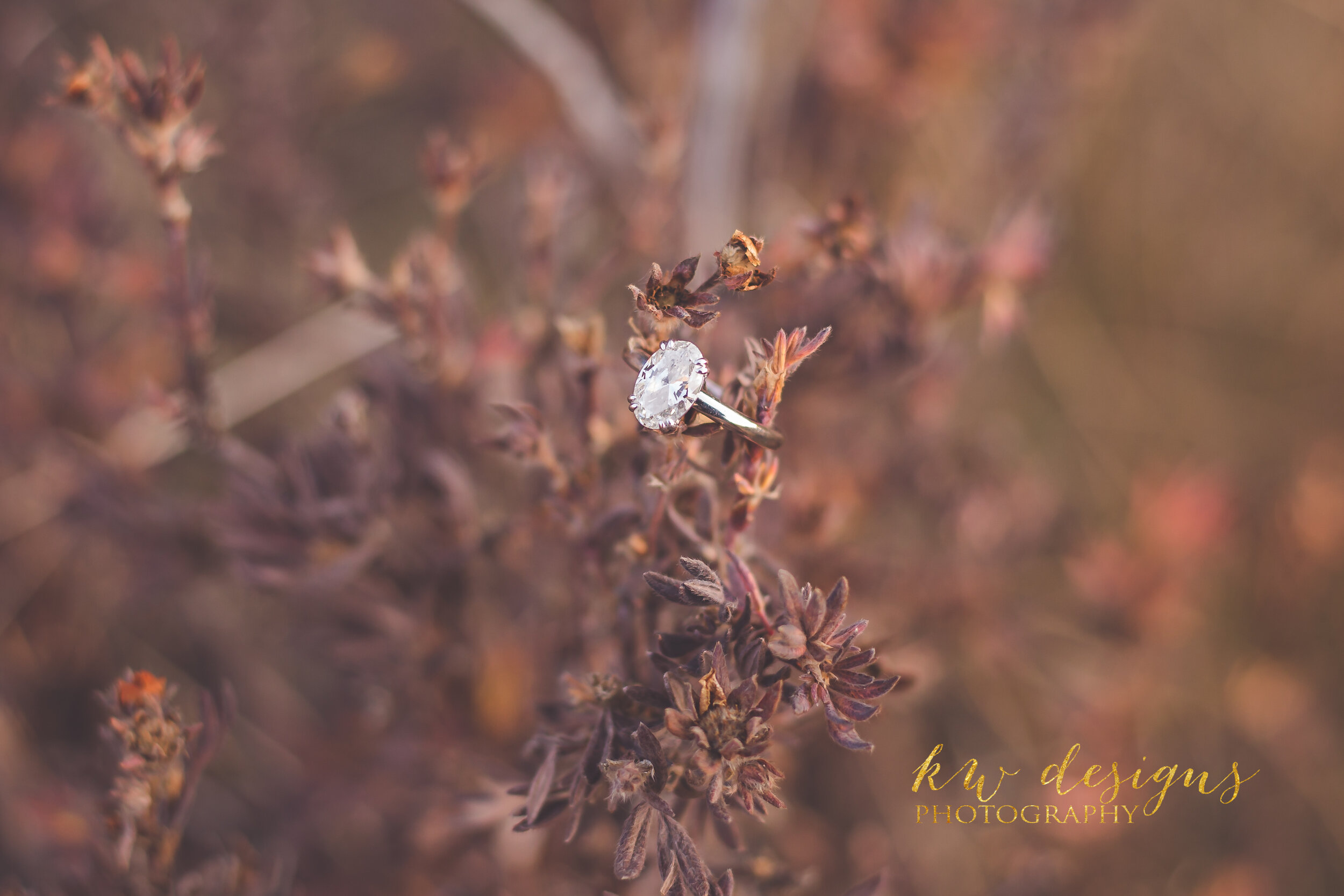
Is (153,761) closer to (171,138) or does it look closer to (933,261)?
(171,138)

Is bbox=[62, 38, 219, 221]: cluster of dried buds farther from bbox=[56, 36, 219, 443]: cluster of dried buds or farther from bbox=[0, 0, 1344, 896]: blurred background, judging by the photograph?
bbox=[0, 0, 1344, 896]: blurred background

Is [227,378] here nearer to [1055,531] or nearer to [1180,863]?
[1055,531]

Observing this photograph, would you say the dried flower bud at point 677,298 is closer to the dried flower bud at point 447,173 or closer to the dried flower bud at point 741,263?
the dried flower bud at point 741,263

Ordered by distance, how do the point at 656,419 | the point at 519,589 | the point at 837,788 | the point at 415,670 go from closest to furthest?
1. the point at 656,419
2. the point at 415,670
3. the point at 519,589
4. the point at 837,788

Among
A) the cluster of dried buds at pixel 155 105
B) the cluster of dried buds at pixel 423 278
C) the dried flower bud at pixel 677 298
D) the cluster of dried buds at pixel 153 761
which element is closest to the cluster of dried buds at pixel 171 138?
the cluster of dried buds at pixel 155 105

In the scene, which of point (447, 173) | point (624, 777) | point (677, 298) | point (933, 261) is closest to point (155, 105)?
point (447, 173)

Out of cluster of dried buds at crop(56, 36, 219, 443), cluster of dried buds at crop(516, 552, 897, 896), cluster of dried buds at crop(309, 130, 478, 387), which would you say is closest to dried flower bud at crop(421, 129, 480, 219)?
cluster of dried buds at crop(309, 130, 478, 387)

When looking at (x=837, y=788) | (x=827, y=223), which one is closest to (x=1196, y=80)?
(x=827, y=223)
